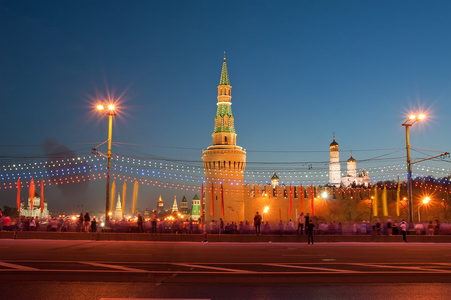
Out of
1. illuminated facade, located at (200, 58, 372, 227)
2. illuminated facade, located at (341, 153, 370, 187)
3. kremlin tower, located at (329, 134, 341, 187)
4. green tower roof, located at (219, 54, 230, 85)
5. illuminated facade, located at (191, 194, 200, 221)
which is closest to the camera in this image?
illuminated facade, located at (200, 58, 372, 227)

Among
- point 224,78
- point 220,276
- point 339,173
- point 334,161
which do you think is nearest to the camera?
point 220,276

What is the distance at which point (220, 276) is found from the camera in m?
9.98

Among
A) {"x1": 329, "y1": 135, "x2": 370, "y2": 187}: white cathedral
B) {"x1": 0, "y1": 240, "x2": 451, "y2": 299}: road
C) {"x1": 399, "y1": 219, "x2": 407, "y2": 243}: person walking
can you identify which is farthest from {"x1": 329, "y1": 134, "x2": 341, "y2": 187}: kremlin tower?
{"x1": 0, "y1": 240, "x2": 451, "y2": 299}: road

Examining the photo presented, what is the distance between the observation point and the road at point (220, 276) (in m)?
8.11

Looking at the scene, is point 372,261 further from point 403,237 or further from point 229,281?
point 403,237

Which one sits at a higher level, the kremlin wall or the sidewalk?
the kremlin wall

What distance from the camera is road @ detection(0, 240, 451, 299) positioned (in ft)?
26.6

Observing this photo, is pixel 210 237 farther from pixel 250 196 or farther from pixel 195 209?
pixel 195 209

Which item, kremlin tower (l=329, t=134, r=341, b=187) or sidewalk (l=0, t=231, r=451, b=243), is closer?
sidewalk (l=0, t=231, r=451, b=243)

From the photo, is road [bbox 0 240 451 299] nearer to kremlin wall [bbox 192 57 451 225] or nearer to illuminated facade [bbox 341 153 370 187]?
kremlin wall [bbox 192 57 451 225]

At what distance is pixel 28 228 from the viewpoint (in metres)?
25.7

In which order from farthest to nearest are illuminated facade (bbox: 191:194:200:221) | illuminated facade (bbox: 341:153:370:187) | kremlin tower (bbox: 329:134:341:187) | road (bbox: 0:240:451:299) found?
1. illuminated facade (bbox: 191:194:200:221)
2. illuminated facade (bbox: 341:153:370:187)
3. kremlin tower (bbox: 329:134:341:187)
4. road (bbox: 0:240:451:299)

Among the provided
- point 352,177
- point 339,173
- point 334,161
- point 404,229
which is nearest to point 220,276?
point 404,229

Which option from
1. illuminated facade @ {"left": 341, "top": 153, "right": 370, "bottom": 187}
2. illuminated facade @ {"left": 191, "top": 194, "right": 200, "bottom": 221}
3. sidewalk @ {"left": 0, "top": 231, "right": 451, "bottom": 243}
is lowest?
sidewalk @ {"left": 0, "top": 231, "right": 451, "bottom": 243}
